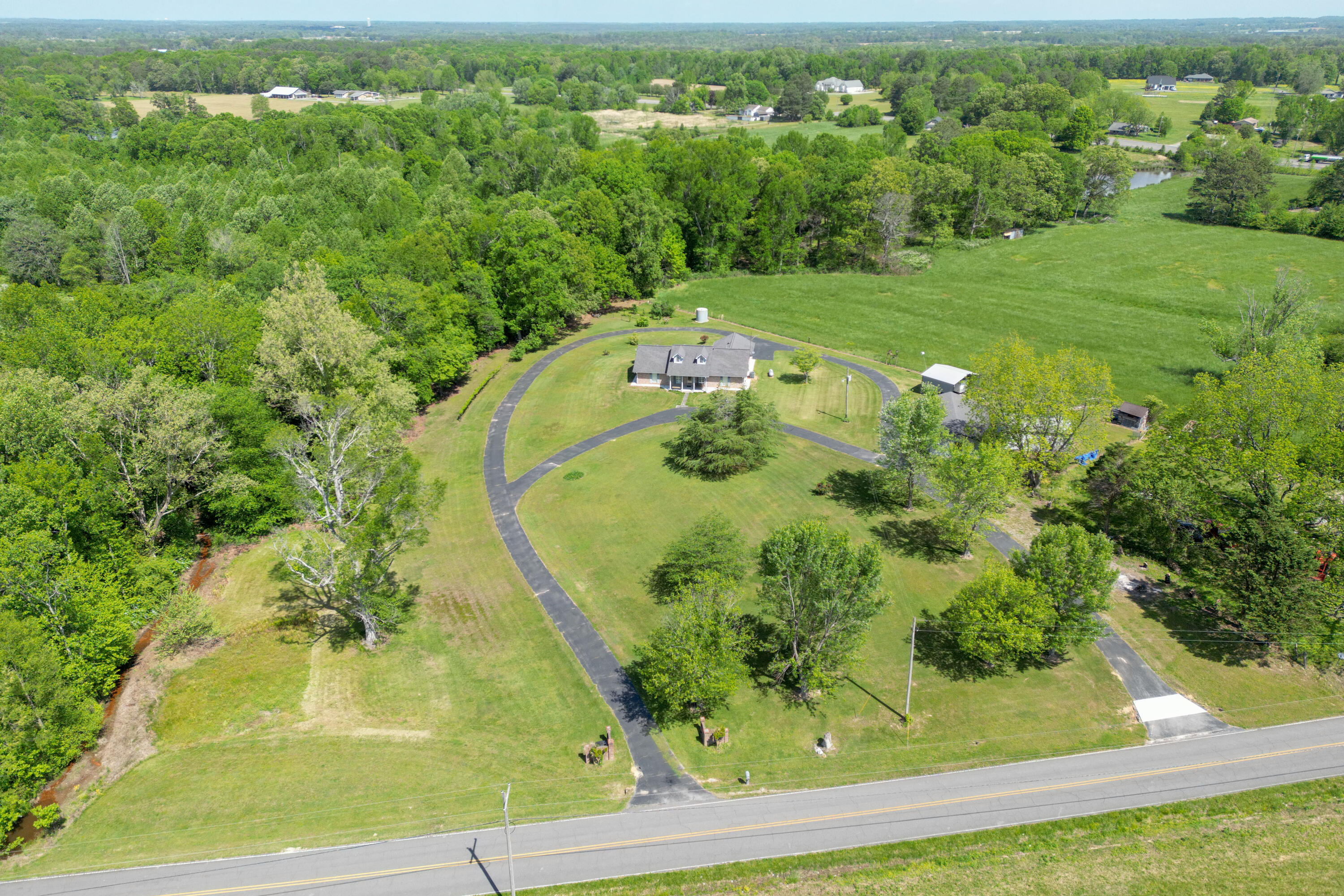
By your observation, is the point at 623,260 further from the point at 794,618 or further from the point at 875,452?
the point at 794,618

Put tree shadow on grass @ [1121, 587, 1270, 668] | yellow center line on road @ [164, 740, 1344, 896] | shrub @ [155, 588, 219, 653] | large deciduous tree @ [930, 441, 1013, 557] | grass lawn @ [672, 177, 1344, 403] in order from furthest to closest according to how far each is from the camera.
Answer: grass lawn @ [672, 177, 1344, 403] → large deciduous tree @ [930, 441, 1013, 557] → shrub @ [155, 588, 219, 653] → tree shadow on grass @ [1121, 587, 1270, 668] → yellow center line on road @ [164, 740, 1344, 896]

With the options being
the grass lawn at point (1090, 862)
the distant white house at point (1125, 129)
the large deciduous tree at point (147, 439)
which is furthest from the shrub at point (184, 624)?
the distant white house at point (1125, 129)

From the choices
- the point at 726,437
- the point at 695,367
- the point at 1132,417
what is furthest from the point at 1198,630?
the point at 695,367

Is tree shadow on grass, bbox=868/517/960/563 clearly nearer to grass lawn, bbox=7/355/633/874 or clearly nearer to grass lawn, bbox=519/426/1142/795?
grass lawn, bbox=519/426/1142/795

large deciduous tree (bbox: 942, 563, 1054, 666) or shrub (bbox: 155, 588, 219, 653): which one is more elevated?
large deciduous tree (bbox: 942, 563, 1054, 666)

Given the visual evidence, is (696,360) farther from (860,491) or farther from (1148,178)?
(1148,178)

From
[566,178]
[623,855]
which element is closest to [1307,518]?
[623,855]

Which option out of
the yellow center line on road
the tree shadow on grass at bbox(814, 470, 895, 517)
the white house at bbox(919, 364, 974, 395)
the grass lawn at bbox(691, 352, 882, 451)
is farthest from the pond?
the yellow center line on road
